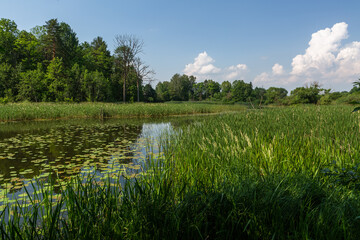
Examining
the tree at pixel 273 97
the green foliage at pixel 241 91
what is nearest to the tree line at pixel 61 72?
the tree at pixel 273 97

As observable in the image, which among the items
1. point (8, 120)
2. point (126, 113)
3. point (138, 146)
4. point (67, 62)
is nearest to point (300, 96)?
point (126, 113)

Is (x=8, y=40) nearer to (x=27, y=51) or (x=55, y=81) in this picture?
(x=27, y=51)

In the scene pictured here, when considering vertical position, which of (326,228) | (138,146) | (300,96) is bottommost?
(138,146)

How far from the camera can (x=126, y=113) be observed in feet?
73.0

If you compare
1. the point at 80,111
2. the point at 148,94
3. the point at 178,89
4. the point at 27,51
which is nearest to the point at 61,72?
the point at 27,51

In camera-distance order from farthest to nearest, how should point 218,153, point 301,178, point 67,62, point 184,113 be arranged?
point 67,62 → point 184,113 → point 218,153 → point 301,178

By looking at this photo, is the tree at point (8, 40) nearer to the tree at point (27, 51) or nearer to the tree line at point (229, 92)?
the tree at point (27, 51)

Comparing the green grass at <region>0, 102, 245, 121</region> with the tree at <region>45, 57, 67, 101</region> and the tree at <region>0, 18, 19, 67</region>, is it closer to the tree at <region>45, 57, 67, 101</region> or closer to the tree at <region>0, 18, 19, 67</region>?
the tree at <region>45, 57, 67, 101</region>

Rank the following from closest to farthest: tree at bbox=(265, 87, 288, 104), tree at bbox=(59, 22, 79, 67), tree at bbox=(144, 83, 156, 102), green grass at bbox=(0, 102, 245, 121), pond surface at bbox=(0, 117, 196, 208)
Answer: pond surface at bbox=(0, 117, 196, 208) < green grass at bbox=(0, 102, 245, 121) < tree at bbox=(59, 22, 79, 67) < tree at bbox=(265, 87, 288, 104) < tree at bbox=(144, 83, 156, 102)

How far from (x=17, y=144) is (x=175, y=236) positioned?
927 cm

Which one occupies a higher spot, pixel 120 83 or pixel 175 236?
pixel 120 83

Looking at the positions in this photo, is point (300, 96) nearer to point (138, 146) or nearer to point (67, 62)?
point (138, 146)

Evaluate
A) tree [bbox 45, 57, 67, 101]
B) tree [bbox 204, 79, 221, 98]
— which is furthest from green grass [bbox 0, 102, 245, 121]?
tree [bbox 204, 79, 221, 98]

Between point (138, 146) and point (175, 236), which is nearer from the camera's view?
point (175, 236)
